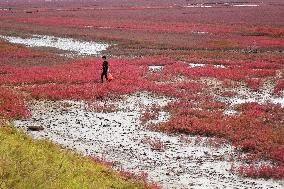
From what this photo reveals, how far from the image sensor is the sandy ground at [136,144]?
1499 centimetres

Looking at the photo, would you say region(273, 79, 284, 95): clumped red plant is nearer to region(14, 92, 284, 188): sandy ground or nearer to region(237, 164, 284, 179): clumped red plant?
region(14, 92, 284, 188): sandy ground

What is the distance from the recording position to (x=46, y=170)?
12.2 metres

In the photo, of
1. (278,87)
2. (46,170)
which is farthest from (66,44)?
(46,170)

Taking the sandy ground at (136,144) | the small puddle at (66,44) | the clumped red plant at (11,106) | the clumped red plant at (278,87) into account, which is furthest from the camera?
the small puddle at (66,44)

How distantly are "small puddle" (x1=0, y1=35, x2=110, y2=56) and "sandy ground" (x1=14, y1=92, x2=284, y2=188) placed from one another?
25.1 meters

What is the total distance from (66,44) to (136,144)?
135 feet

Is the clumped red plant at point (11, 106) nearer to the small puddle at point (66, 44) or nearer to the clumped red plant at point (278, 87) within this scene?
the clumped red plant at point (278, 87)

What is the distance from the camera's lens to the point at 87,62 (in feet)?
132

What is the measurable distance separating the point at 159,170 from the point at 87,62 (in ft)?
85.1

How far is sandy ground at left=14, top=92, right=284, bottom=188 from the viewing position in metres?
15.0

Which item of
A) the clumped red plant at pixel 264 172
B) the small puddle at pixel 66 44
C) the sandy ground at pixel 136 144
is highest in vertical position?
the clumped red plant at pixel 264 172

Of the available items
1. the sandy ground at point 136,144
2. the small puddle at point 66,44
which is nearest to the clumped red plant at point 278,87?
the sandy ground at point 136,144

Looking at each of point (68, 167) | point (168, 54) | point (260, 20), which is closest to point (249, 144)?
point (68, 167)

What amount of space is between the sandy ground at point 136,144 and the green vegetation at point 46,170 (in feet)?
7.03
